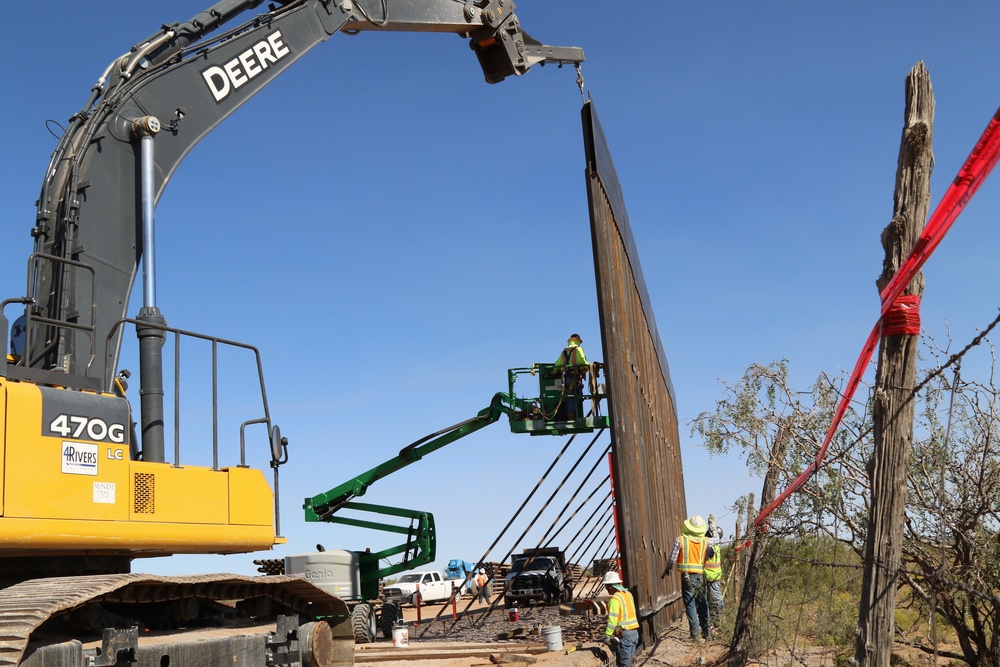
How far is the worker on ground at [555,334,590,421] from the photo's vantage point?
1939 centimetres

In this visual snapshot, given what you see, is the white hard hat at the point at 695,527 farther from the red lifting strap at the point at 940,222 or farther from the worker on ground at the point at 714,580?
the red lifting strap at the point at 940,222

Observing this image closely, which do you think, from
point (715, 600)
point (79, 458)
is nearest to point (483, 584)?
point (715, 600)

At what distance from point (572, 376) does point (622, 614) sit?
27.3 feet

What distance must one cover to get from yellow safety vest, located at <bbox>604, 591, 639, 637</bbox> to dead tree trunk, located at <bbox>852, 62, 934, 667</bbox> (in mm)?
5200

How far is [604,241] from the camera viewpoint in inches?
498

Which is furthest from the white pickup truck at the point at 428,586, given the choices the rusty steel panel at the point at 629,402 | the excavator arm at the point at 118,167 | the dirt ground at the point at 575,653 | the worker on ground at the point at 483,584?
the excavator arm at the point at 118,167

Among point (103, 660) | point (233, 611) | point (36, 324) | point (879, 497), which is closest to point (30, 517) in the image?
point (103, 660)

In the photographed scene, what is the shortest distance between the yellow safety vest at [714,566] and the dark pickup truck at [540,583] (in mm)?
7589

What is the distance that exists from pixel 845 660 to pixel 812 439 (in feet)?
10.1

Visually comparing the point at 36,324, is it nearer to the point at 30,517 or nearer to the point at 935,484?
the point at 30,517

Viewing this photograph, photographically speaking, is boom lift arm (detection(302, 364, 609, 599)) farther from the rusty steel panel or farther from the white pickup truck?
the white pickup truck

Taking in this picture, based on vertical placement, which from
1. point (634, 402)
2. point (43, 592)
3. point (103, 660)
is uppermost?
point (634, 402)

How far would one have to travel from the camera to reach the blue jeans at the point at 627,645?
1149cm

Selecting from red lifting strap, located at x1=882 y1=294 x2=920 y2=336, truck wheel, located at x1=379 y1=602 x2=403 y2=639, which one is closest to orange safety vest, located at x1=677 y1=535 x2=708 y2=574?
truck wheel, located at x1=379 y1=602 x2=403 y2=639
